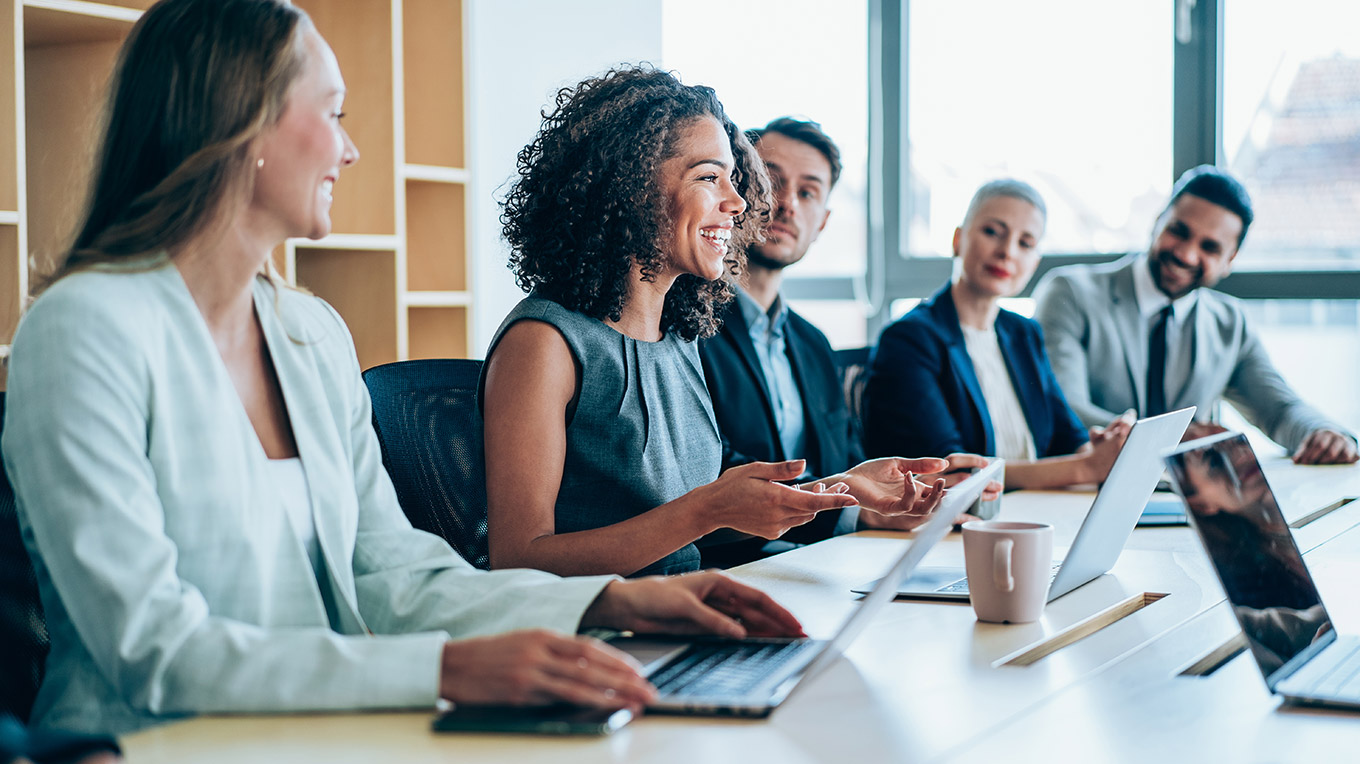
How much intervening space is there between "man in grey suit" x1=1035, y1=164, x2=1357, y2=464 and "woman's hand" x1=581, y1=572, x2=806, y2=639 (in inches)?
90.6

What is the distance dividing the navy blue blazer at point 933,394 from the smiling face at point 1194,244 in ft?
2.65

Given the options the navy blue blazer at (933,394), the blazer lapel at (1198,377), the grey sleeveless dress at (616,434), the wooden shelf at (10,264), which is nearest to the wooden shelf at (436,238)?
the wooden shelf at (10,264)

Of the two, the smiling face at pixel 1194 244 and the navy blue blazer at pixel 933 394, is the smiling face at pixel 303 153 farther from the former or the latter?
the smiling face at pixel 1194 244

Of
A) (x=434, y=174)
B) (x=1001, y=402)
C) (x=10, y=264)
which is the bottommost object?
(x=1001, y=402)

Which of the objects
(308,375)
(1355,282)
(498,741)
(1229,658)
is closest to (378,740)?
(498,741)

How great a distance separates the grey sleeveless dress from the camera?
165 centimetres

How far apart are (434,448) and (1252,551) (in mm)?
1103

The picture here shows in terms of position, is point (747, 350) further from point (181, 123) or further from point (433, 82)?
point (433, 82)

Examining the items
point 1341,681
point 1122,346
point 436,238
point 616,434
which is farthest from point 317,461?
point 1122,346

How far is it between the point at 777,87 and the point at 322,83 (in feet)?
12.7

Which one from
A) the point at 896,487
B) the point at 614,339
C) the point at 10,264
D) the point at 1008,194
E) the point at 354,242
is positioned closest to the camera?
the point at 896,487

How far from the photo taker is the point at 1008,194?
2873mm

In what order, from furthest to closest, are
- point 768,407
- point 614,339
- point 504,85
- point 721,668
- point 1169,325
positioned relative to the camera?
point 504,85, point 1169,325, point 768,407, point 614,339, point 721,668

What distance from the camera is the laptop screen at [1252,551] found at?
979mm
